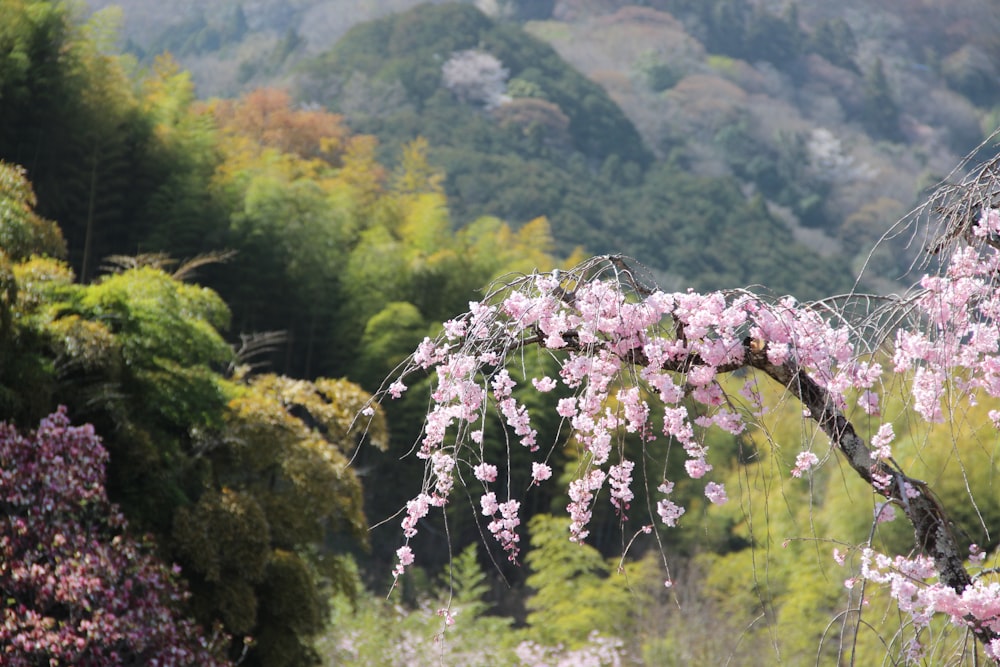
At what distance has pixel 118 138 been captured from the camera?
10.5 meters

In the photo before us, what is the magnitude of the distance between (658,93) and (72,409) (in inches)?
1415

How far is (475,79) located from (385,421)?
2648cm

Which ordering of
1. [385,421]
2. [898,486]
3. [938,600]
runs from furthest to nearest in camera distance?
[385,421], [898,486], [938,600]

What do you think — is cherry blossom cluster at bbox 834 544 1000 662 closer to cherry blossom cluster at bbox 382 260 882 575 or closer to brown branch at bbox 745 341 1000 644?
brown branch at bbox 745 341 1000 644

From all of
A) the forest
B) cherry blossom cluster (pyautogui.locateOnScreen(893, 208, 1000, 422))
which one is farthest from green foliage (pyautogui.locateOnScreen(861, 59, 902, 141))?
cherry blossom cluster (pyautogui.locateOnScreen(893, 208, 1000, 422))

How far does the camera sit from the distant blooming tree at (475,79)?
3344 centimetres

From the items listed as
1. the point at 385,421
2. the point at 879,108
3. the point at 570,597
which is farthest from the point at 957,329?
the point at 879,108

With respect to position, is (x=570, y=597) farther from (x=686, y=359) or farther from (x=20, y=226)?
(x=686, y=359)

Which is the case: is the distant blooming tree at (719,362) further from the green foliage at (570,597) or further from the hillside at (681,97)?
the hillside at (681,97)

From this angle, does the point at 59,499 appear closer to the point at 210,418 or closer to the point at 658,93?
the point at 210,418

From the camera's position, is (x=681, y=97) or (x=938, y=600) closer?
(x=938, y=600)

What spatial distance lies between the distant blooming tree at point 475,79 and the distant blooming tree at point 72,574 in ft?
93.6

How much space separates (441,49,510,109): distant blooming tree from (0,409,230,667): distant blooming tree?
28.5 m

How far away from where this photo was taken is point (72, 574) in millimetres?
5098
